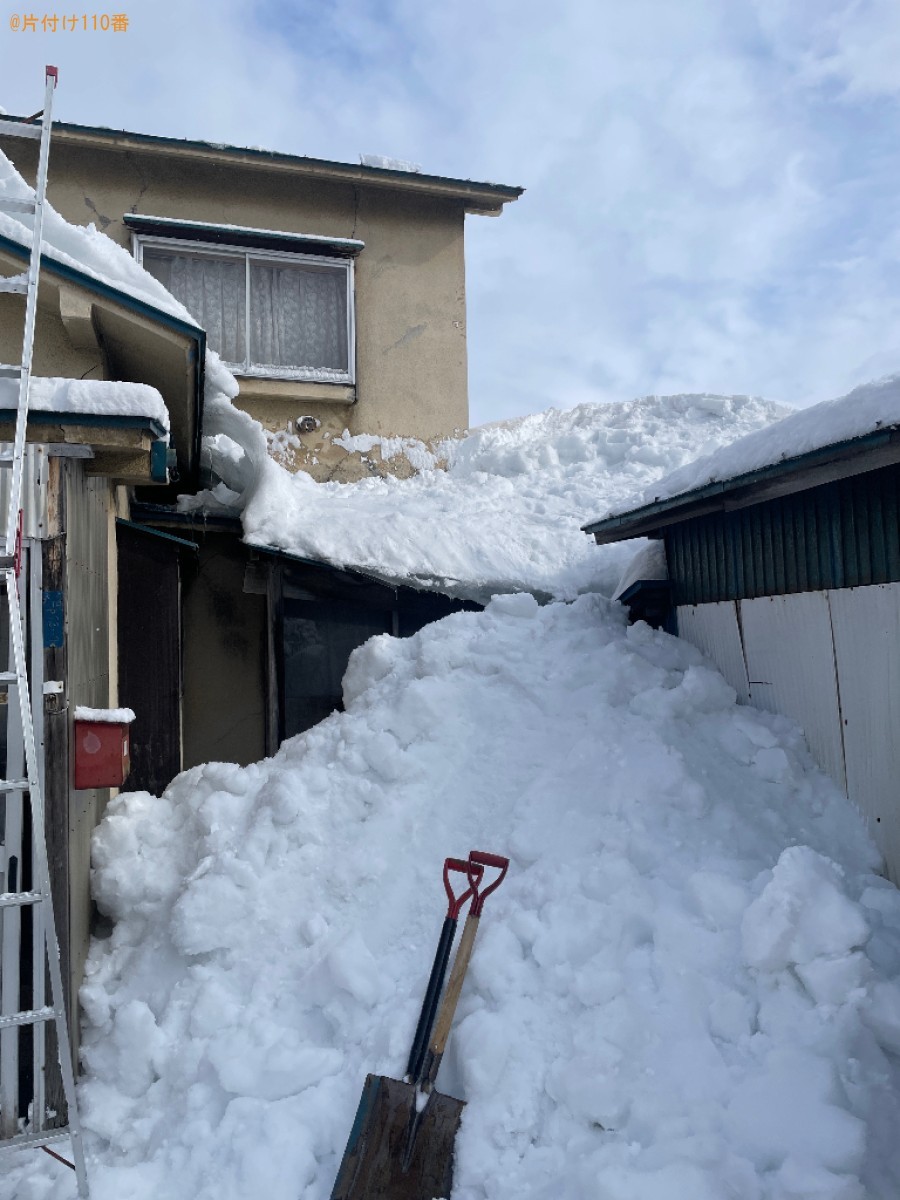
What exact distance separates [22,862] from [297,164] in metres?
8.14

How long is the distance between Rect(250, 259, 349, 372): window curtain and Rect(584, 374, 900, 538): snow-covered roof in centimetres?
538

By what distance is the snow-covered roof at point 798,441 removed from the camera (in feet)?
12.4

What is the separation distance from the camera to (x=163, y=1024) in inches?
158

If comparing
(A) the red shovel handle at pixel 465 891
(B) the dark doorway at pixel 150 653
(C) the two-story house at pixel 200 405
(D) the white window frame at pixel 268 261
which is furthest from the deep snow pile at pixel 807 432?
(D) the white window frame at pixel 268 261

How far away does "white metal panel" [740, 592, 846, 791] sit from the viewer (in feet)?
15.7

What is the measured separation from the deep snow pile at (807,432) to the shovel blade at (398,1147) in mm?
3441

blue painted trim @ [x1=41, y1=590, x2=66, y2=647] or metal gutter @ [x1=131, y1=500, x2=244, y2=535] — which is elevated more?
metal gutter @ [x1=131, y1=500, x2=244, y2=535]

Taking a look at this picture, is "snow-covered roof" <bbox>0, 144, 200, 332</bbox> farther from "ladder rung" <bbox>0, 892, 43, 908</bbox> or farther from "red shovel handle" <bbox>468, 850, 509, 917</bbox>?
"red shovel handle" <bbox>468, 850, 509, 917</bbox>

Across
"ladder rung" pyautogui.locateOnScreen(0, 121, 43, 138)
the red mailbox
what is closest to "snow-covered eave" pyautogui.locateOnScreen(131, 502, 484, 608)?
the red mailbox

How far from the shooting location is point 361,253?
992 cm

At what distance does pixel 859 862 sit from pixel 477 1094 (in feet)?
7.61

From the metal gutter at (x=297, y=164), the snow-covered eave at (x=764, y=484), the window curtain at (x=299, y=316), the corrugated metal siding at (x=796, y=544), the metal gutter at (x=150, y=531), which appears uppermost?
the metal gutter at (x=297, y=164)

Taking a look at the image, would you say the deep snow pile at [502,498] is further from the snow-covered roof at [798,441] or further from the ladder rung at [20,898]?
the ladder rung at [20,898]

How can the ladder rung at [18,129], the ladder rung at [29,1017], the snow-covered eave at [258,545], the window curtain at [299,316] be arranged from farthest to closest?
the window curtain at [299,316] → the snow-covered eave at [258,545] → the ladder rung at [18,129] → the ladder rung at [29,1017]
